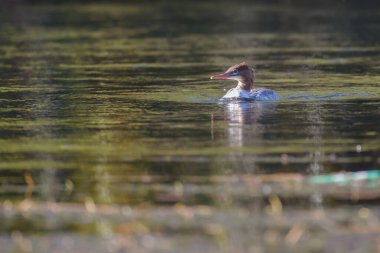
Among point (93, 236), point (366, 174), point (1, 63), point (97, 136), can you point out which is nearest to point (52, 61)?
point (1, 63)

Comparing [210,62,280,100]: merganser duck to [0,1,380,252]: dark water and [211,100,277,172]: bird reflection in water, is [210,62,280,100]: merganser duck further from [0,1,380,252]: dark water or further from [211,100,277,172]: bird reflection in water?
[0,1,380,252]: dark water

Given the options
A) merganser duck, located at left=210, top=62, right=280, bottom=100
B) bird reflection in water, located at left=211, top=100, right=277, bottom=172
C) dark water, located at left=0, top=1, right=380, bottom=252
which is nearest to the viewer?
dark water, located at left=0, top=1, right=380, bottom=252

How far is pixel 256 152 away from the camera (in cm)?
1352

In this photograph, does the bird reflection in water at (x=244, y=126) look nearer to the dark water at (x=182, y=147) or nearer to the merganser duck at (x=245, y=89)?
the dark water at (x=182, y=147)

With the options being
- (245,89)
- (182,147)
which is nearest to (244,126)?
(182,147)

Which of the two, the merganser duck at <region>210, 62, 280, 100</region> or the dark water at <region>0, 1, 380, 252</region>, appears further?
the merganser duck at <region>210, 62, 280, 100</region>

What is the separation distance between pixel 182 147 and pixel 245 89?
21.3 feet

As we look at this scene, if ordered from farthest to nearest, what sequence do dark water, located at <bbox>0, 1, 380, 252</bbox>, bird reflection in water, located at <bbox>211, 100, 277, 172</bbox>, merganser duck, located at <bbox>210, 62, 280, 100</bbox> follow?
merganser duck, located at <bbox>210, 62, 280, 100</bbox>
bird reflection in water, located at <bbox>211, 100, 277, 172</bbox>
dark water, located at <bbox>0, 1, 380, 252</bbox>

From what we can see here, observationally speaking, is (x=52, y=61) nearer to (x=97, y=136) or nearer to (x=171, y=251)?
(x=97, y=136)

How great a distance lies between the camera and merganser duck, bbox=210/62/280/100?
63.3 feet

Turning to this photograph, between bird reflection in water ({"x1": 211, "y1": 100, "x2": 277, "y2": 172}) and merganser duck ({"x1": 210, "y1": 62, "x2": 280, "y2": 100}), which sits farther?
merganser duck ({"x1": 210, "y1": 62, "x2": 280, "y2": 100})

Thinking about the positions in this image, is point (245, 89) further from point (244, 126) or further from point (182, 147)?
point (182, 147)

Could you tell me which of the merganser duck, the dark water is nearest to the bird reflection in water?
the dark water

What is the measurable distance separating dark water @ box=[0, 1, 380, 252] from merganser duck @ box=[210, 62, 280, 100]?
0.27 metres
